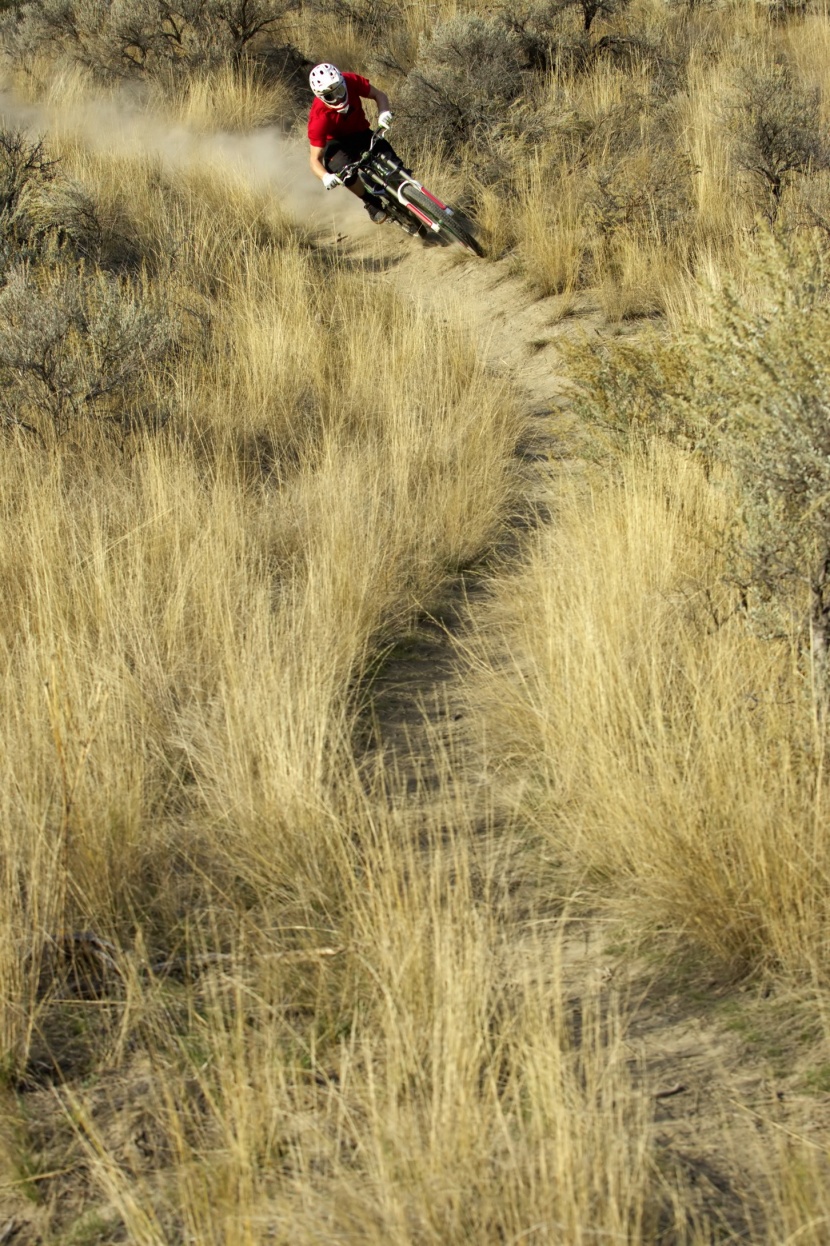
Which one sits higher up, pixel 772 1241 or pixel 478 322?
pixel 478 322

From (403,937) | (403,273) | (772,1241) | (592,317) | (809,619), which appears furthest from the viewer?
(403,273)

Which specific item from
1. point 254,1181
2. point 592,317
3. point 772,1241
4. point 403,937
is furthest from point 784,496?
point 592,317

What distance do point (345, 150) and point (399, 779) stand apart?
23.7 feet

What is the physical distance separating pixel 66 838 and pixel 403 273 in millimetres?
8403

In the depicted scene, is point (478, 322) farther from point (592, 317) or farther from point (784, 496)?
point (784, 496)

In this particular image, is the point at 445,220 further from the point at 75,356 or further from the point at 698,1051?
the point at 698,1051

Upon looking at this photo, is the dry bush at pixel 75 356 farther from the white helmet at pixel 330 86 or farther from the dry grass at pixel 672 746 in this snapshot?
the dry grass at pixel 672 746

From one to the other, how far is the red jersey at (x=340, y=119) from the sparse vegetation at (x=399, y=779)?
2.32 metres

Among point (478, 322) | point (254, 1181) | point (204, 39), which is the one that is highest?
point (204, 39)

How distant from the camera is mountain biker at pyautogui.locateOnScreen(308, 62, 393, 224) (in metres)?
8.62

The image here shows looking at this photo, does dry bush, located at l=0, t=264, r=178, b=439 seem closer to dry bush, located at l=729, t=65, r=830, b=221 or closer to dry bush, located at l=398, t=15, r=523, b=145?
dry bush, located at l=729, t=65, r=830, b=221

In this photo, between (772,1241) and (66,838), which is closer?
(772,1241)

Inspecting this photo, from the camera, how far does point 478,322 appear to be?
881cm

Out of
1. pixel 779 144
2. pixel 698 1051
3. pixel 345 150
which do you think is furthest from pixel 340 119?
pixel 698 1051
